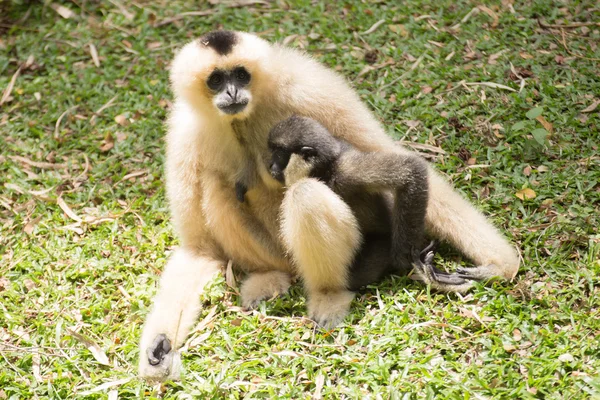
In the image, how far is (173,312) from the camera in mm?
4344

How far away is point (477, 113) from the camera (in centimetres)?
556

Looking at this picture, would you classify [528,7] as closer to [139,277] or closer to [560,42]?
[560,42]

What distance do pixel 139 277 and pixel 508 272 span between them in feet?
8.48

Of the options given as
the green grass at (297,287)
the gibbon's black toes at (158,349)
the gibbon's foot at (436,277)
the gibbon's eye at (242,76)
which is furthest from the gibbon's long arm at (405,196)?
the gibbon's black toes at (158,349)

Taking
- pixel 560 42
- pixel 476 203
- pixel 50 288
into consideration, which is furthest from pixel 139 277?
pixel 560 42

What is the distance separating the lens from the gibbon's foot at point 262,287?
448cm

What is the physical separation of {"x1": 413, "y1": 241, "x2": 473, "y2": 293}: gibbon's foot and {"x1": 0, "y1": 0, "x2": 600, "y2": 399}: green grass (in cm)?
7

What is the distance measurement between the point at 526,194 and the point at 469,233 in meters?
0.73

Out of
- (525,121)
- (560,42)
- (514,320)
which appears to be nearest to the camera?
(514,320)

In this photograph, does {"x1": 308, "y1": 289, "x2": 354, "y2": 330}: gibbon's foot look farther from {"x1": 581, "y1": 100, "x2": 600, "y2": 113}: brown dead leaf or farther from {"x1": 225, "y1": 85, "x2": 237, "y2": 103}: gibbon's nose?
{"x1": 581, "y1": 100, "x2": 600, "y2": 113}: brown dead leaf

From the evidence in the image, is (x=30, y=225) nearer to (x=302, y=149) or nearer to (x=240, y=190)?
(x=240, y=190)

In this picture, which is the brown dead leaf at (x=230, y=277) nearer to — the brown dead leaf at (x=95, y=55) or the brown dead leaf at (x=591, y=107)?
the brown dead leaf at (x=591, y=107)

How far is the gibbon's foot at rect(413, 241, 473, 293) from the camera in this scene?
413 cm

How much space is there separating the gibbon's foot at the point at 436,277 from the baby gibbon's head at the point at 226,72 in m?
1.47
